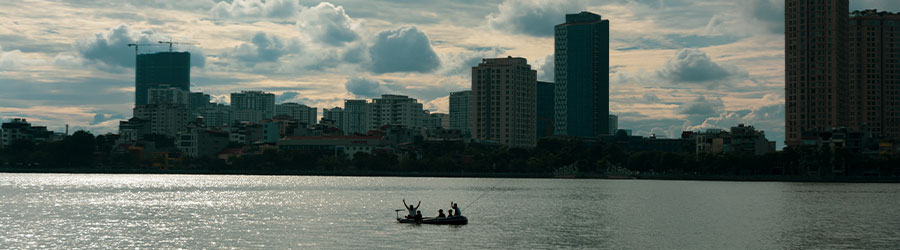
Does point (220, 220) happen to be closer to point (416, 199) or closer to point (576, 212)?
point (576, 212)

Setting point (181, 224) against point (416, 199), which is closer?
point (181, 224)

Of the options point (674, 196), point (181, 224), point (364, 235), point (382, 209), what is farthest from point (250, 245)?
point (674, 196)

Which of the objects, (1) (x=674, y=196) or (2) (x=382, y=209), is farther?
(1) (x=674, y=196)

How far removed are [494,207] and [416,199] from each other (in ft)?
82.6

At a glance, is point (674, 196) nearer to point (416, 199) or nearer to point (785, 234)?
point (416, 199)

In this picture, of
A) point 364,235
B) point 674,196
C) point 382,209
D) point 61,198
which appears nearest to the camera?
point 364,235

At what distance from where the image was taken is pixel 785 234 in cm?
8075

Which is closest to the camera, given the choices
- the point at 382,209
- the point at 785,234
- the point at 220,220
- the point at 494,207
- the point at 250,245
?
the point at 250,245

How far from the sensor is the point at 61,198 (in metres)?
131

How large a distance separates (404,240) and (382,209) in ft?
115

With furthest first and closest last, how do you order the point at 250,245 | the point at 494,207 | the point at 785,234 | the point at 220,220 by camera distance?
the point at 494,207
the point at 220,220
the point at 785,234
the point at 250,245

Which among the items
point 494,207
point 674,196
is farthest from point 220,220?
point 674,196

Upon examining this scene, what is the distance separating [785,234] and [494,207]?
39410 millimetres

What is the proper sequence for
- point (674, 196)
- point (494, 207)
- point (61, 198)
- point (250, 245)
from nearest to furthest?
point (250, 245), point (494, 207), point (61, 198), point (674, 196)
